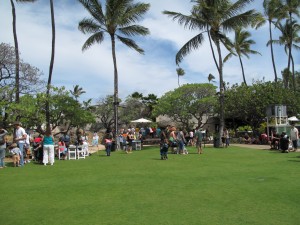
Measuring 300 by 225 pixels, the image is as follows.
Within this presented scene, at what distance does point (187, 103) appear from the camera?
3403 centimetres

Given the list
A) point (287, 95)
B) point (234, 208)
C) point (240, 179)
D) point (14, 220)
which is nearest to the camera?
point (14, 220)

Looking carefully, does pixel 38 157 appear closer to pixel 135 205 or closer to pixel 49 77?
pixel 49 77

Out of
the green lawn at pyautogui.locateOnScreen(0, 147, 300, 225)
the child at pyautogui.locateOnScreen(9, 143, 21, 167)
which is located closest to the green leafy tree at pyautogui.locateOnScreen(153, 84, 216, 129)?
the child at pyautogui.locateOnScreen(9, 143, 21, 167)

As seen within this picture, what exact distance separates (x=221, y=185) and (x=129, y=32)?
16594 millimetres

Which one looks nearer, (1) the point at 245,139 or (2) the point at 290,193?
(2) the point at 290,193

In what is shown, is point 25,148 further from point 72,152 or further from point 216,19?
point 216,19

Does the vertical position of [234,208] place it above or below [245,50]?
below

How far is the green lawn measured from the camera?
5.21m

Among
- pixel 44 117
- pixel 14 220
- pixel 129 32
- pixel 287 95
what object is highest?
pixel 129 32

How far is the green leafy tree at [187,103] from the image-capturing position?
33.2m

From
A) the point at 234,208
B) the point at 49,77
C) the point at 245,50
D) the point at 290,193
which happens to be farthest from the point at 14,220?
the point at 245,50

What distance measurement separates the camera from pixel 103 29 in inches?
869

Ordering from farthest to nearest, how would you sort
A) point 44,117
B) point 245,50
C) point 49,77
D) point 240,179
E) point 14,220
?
point 245,50 < point 49,77 < point 44,117 < point 240,179 < point 14,220

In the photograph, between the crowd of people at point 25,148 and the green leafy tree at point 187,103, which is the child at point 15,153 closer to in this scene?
the crowd of people at point 25,148
